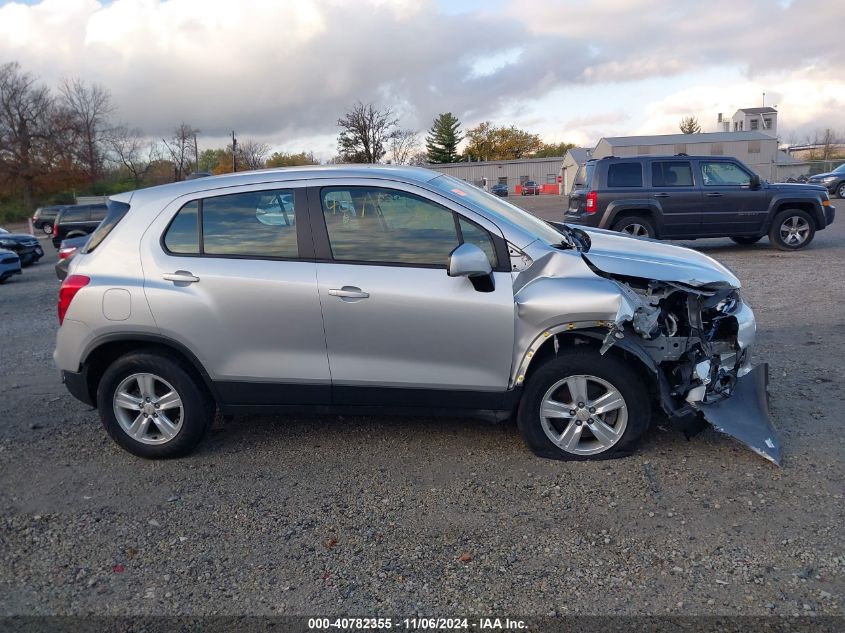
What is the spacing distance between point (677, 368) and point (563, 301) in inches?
37.9

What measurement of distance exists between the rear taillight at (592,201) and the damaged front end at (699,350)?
8.65m

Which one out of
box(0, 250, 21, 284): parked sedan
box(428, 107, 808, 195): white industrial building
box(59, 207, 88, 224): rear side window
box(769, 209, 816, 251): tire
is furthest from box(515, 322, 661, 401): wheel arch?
box(428, 107, 808, 195): white industrial building

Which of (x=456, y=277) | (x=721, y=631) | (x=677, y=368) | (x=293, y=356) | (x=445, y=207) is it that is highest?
(x=445, y=207)

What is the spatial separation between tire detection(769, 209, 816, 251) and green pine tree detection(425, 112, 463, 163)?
80.2 m

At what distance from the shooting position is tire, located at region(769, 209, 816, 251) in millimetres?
13734

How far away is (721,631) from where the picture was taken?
9.43 feet

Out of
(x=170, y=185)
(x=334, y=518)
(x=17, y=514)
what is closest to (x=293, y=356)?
(x=334, y=518)

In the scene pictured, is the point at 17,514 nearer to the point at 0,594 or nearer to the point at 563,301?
the point at 0,594

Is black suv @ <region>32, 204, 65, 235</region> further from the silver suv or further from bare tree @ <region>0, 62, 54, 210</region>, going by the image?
the silver suv

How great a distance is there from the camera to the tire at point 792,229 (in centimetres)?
1373

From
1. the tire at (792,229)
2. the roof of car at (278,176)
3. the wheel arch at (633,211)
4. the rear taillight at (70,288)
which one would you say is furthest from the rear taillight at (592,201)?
the rear taillight at (70,288)

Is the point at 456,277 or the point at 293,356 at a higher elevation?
the point at 456,277

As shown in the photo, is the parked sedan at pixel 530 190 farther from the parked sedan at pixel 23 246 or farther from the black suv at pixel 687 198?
the black suv at pixel 687 198

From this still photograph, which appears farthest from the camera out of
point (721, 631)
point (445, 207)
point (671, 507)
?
point (445, 207)
